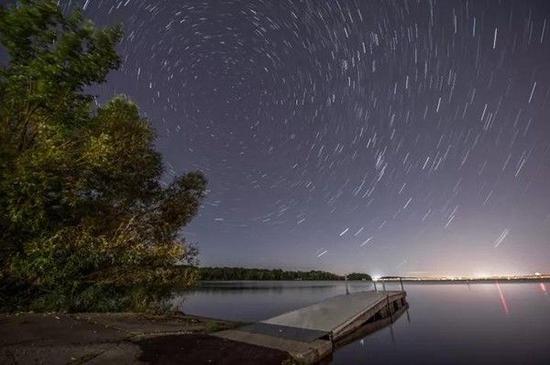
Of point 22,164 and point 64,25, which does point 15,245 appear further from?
point 64,25

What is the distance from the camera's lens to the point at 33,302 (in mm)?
14758

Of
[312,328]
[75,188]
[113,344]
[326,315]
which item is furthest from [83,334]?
[326,315]

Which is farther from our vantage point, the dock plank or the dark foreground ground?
the dock plank

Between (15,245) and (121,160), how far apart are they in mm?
5486

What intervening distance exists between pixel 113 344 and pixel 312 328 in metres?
8.43

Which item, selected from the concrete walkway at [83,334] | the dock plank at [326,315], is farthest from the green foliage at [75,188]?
the dock plank at [326,315]

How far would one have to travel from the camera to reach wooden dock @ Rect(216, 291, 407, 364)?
9.29m

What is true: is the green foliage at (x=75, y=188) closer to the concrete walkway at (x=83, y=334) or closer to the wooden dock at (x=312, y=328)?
the concrete walkway at (x=83, y=334)

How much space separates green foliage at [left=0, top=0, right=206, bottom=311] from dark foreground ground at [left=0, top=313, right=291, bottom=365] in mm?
3466

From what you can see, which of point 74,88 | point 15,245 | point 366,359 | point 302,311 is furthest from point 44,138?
point 366,359

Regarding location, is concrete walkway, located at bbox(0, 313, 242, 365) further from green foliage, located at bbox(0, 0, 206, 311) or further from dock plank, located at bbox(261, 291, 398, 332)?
dock plank, located at bbox(261, 291, 398, 332)

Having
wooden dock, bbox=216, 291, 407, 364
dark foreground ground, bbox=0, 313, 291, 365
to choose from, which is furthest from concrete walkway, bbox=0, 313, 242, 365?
wooden dock, bbox=216, 291, 407, 364

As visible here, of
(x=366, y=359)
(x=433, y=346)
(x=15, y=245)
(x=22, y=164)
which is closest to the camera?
(x=22, y=164)

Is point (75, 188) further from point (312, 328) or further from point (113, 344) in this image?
point (312, 328)
